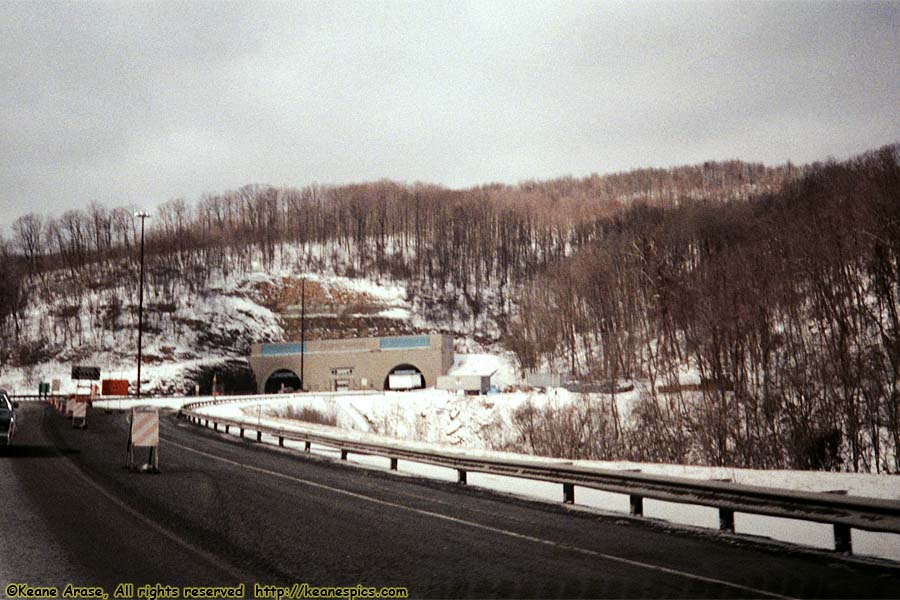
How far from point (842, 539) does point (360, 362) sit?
88385 mm

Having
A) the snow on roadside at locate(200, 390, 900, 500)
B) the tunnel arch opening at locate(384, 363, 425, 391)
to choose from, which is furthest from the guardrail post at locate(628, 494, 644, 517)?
the tunnel arch opening at locate(384, 363, 425, 391)

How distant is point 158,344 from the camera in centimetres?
10456

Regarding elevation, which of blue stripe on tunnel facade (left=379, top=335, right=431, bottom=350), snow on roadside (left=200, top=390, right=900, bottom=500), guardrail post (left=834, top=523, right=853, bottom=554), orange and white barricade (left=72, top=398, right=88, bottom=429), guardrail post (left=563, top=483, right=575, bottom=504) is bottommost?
snow on roadside (left=200, top=390, right=900, bottom=500)

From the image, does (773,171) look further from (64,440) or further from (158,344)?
(64,440)

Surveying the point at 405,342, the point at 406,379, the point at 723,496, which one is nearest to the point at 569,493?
the point at 723,496

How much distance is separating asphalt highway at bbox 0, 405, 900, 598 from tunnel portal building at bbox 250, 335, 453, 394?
7767 centimetres

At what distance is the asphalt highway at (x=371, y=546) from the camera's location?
6902 mm

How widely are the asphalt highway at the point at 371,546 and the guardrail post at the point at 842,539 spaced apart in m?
0.44

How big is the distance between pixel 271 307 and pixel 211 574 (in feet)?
381

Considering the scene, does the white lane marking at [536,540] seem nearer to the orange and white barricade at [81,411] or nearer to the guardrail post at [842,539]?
the guardrail post at [842,539]

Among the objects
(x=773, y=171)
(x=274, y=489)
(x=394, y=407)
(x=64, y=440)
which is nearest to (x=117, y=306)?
(x=394, y=407)

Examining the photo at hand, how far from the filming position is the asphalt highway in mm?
6902

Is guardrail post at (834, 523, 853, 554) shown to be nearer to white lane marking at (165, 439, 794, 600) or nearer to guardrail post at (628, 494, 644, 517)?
white lane marking at (165, 439, 794, 600)

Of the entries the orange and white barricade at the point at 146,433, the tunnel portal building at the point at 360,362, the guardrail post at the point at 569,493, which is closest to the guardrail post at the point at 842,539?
the guardrail post at the point at 569,493
